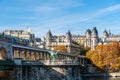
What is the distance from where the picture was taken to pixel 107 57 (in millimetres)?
128375

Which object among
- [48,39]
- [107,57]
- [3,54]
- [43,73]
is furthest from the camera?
[48,39]

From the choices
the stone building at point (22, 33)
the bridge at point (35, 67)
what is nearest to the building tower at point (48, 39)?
the stone building at point (22, 33)

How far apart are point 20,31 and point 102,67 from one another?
74908mm

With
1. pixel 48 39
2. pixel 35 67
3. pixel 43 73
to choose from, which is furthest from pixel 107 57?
pixel 48 39

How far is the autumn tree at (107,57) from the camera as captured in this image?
417 feet

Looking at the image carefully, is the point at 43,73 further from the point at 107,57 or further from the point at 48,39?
the point at 48,39

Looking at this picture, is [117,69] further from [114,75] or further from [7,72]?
[7,72]

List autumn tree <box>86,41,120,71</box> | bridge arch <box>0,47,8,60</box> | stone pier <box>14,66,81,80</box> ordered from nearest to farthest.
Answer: stone pier <box>14,66,81,80</box>, bridge arch <box>0,47,8,60</box>, autumn tree <box>86,41,120,71</box>

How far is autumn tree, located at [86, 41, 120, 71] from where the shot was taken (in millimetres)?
127250

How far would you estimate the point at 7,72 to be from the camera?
69.2 metres

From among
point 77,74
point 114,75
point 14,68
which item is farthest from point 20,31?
point 14,68

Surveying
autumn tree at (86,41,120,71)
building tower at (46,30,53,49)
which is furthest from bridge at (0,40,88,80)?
building tower at (46,30,53,49)

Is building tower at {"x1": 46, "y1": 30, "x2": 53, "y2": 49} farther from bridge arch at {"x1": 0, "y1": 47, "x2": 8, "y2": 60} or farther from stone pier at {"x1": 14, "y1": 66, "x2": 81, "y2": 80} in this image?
bridge arch at {"x1": 0, "y1": 47, "x2": 8, "y2": 60}

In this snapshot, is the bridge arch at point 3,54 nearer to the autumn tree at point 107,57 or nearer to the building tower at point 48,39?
the autumn tree at point 107,57
